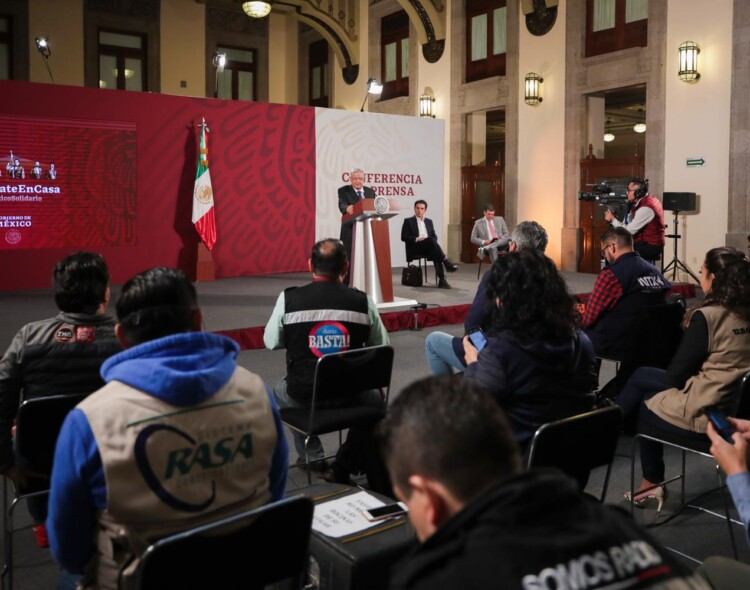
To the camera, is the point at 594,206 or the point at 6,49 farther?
the point at 6,49

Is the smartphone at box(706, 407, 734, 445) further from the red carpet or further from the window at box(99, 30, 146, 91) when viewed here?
the window at box(99, 30, 146, 91)

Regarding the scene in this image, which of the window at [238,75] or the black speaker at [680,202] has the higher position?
the window at [238,75]

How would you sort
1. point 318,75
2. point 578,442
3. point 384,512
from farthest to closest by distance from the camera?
point 318,75 < point 578,442 < point 384,512

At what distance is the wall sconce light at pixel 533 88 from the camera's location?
482 inches

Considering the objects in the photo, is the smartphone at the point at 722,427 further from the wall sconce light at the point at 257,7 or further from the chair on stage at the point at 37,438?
the wall sconce light at the point at 257,7

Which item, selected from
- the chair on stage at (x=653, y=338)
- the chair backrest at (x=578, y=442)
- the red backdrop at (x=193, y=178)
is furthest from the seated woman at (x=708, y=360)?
the red backdrop at (x=193, y=178)

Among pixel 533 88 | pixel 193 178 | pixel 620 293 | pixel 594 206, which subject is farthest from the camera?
pixel 533 88

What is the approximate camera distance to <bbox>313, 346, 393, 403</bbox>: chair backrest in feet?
10.1

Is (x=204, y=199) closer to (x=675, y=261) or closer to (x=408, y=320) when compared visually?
(x=408, y=320)

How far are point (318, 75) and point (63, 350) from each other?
1511 centimetres

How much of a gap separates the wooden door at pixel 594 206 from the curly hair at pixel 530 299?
924cm

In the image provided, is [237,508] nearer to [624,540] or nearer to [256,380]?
[256,380]

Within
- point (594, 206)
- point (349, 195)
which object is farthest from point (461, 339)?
point (594, 206)

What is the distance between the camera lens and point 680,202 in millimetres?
9992
